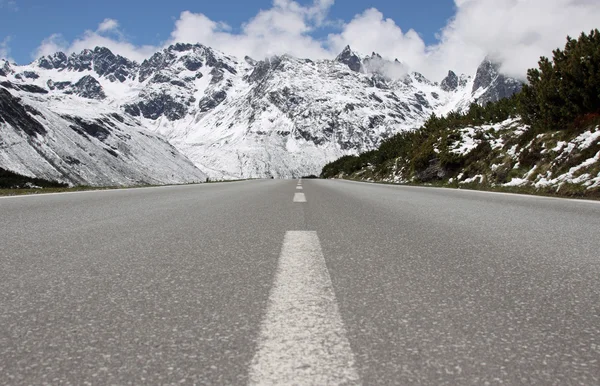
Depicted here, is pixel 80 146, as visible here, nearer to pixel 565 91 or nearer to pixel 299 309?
pixel 565 91

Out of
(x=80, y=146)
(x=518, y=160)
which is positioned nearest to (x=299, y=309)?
(x=518, y=160)

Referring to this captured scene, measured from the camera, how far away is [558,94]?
1969 cm

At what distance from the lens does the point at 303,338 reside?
1.98m

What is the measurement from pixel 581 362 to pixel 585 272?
1.93 m

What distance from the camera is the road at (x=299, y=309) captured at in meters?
1.70

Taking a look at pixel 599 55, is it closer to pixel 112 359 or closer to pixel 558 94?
pixel 558 94

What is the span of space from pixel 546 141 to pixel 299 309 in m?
19.9

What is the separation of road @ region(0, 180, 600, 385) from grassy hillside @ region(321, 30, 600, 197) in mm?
11843

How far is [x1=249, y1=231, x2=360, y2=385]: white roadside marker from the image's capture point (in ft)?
5.35

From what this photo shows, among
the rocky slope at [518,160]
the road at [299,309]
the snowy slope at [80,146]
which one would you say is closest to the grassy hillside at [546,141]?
the rocky slope at [518,160]

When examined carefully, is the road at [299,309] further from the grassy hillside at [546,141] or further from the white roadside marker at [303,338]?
Result: the grassy hillside at [546,141]

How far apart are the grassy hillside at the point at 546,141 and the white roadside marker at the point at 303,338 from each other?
13175mm

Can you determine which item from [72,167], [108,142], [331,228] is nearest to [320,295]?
[331,228]

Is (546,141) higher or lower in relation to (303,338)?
higher
